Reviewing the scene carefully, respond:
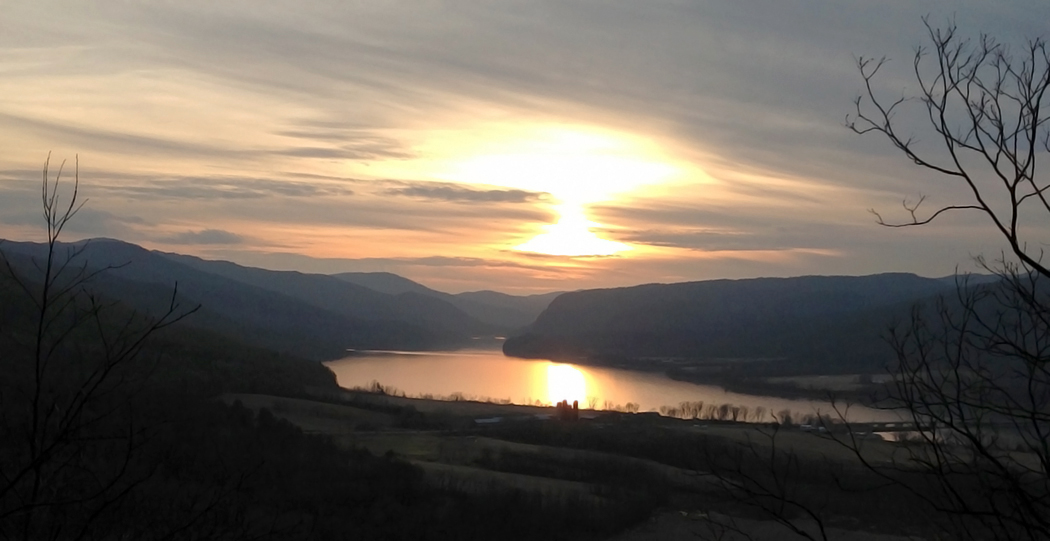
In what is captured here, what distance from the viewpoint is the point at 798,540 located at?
15.1m

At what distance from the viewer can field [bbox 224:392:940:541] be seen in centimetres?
1642

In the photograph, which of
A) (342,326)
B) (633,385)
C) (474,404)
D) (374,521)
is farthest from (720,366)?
(374,521)

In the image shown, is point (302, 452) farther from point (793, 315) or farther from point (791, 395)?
point (793, 315)

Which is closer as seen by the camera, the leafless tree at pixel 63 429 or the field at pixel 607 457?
the leafless tree at pixel 63 429

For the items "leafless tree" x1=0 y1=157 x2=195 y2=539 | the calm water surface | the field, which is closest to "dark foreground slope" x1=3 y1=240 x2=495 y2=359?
the calm water surface

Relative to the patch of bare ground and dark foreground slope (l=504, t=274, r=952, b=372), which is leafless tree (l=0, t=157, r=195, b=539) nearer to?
the patch of bare ground

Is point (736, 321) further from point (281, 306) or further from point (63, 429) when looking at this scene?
point (63, 429)

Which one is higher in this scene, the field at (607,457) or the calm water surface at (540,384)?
the field at (607,457)

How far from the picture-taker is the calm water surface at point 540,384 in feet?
145

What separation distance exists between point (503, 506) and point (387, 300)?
16601cm

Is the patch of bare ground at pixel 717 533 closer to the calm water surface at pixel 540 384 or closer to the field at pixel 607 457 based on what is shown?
the field at pixel 607 457

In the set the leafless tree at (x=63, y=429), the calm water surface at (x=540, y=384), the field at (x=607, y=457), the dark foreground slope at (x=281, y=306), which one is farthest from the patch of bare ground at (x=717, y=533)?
the dark foreground slope at (x=281, y=306)

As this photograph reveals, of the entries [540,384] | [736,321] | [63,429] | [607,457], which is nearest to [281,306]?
[736,321]

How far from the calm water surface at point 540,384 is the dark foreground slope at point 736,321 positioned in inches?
669
